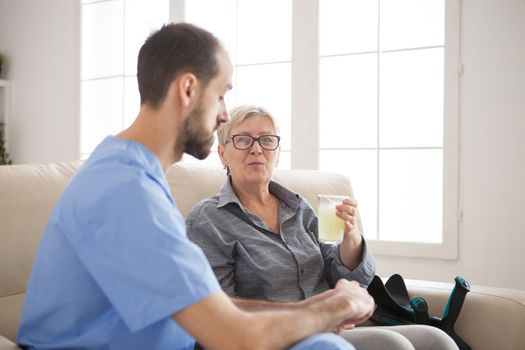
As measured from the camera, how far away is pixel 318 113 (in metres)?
3.51

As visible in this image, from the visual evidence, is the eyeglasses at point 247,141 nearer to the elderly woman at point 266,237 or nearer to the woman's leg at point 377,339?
the elderly woman at point 266,237

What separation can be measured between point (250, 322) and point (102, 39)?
392 cm

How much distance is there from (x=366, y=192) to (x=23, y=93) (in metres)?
3.06

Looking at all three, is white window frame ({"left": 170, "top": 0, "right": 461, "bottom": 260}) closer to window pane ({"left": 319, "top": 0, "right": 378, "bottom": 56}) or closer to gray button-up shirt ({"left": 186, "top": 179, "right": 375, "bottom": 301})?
window pane ({"left": 319, "top": 0, "right": 378, "bottom": 56})

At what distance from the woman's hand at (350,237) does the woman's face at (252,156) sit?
304mm

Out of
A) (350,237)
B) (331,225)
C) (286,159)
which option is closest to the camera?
(331,225)

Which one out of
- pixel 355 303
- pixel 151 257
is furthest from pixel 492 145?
pixel 151 257

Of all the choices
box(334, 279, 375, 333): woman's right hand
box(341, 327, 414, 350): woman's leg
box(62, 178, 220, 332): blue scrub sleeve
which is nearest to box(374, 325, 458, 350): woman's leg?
box(341, 327, 414, 350): woman's leg

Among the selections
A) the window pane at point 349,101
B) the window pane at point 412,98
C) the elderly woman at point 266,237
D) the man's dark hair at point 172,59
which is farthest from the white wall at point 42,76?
the man's dark hair at point 172,59

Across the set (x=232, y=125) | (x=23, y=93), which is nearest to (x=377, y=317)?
(x=232, y=125)

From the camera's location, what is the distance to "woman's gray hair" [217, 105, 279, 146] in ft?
6.02

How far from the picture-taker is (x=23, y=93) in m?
4.81

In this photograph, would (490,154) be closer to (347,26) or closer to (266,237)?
(347,26)

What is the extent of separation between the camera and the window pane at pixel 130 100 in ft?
14.1
